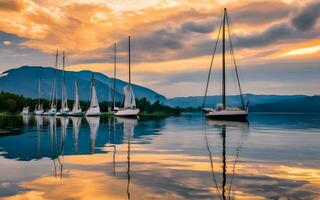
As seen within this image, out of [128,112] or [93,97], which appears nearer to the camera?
[128,112]

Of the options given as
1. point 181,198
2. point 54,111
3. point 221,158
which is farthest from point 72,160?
point 54,111

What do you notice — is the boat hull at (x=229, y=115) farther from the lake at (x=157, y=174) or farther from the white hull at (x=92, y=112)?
the lake at (x=157, y=174)

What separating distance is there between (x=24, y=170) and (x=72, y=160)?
4.14 metres

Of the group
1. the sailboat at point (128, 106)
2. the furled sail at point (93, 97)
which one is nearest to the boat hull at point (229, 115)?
the sailboat at point (128, 106)

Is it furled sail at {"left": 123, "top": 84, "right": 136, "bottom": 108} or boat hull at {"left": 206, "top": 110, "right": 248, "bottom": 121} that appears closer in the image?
boat hull at {"left": 206, "top": 110, "right": 248, "bottom": 121}

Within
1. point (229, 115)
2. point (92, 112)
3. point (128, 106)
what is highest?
point (128, 106)

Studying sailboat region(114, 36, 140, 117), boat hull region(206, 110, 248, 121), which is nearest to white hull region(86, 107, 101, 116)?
sailboat region(114, 36, 140, 117)

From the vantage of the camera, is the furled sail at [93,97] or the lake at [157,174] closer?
the lake at [157,174]

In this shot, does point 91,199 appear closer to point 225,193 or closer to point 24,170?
point 225,193

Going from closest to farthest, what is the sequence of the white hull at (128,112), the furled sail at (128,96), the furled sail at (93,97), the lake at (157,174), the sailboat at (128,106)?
1. the lake at (157,174)
2. the furled sail at (128,96)
3. the sailboat at (128,106)
4. the white hull at (128,112)
5. the furled sail at (93,97)

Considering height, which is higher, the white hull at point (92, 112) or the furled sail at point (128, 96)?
the furled sail at point (128, 96)

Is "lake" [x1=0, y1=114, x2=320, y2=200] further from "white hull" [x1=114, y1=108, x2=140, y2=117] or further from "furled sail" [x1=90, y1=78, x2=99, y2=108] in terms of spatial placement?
"furled sail" [x1=90, y1=78, x2=99, y2=108]

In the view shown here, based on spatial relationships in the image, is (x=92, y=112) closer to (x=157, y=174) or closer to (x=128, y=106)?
(x=128, y=106)

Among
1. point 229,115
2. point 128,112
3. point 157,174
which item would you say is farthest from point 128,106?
point 157,174
